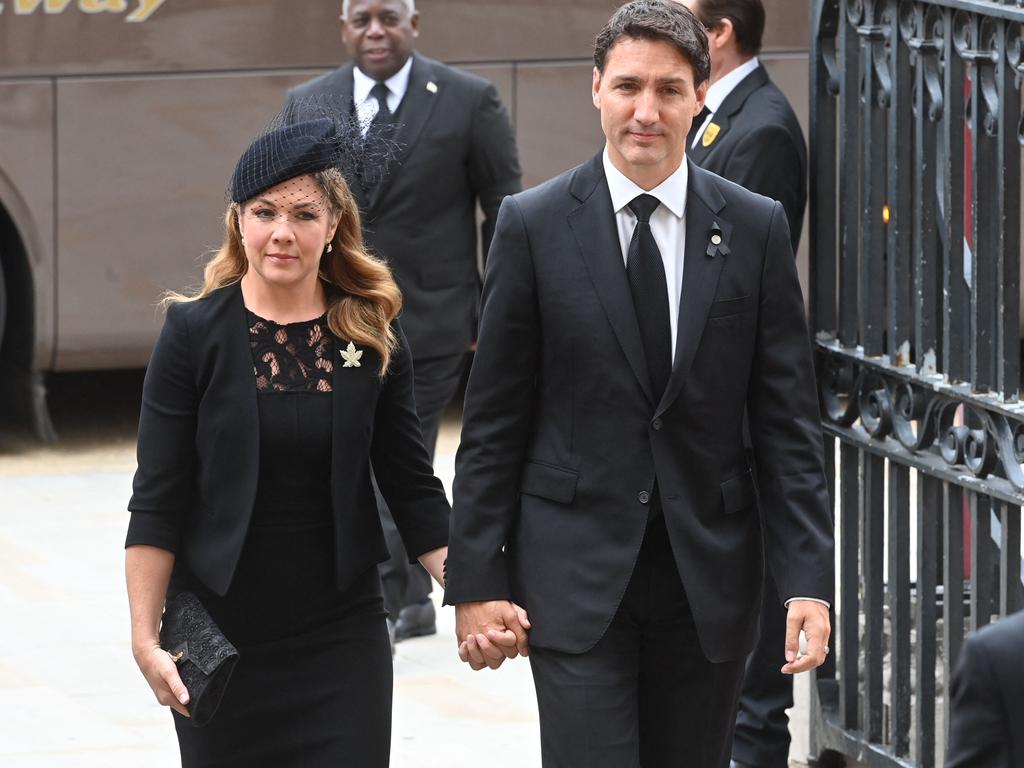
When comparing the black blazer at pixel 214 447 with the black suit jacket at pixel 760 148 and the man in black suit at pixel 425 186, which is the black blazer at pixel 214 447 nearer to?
the black suit jacket at pixel 760 148

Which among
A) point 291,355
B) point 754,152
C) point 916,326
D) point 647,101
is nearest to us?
point 647,101

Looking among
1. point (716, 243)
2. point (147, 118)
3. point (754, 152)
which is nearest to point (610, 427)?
point (716, 243)

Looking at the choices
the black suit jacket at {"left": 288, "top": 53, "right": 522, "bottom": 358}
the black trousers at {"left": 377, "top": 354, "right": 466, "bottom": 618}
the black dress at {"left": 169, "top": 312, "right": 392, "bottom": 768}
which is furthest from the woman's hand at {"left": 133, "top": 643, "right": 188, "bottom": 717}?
the black suit jacket at {"left": 288, "top": 53, "right": 522, "bottom": 358}

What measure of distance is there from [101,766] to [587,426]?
245cm

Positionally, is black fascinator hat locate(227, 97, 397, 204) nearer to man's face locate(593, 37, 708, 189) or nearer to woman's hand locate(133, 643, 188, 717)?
man's face locate(593, 37, 708, 189)

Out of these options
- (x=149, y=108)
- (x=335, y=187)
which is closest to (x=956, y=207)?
(x=335, y=187)

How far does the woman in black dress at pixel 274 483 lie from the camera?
387cm

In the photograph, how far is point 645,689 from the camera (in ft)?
12.7

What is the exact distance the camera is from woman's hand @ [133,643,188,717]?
12.5 feet

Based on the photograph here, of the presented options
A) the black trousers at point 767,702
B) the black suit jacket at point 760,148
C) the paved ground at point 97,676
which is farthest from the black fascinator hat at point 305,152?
the paved ground at point 97,676

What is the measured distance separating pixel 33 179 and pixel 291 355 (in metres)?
6.00

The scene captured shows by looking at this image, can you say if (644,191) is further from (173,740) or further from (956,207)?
(173,740)

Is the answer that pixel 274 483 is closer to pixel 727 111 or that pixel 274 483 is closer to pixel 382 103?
pixel 727 111

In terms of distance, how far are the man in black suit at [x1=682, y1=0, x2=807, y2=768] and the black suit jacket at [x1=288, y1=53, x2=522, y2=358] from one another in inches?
64.3
